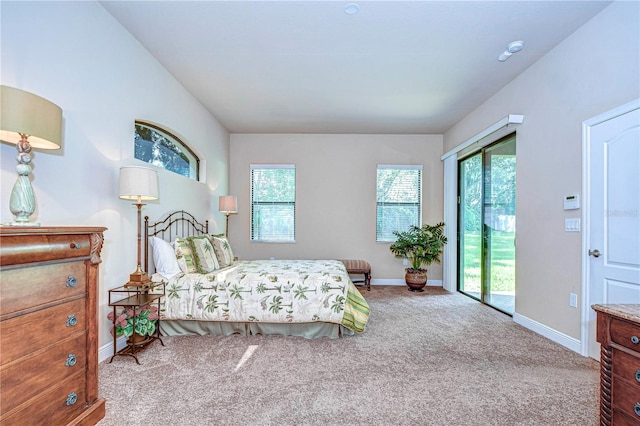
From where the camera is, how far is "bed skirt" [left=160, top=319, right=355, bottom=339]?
2.97 metres

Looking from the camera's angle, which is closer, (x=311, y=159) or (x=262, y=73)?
(x=262, y=73)

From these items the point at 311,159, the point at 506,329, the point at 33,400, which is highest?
the point at 311,159

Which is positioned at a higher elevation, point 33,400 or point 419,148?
point 419,148

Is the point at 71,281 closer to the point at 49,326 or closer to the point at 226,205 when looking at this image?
the point at 49,326

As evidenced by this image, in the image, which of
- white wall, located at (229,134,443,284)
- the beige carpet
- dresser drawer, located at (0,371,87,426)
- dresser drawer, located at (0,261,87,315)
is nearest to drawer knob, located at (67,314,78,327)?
dresser drawer, located at (0,261,87,315)

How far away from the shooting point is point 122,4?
2328mm

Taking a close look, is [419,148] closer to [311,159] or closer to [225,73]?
[311,159]

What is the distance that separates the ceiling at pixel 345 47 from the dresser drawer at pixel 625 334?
2.30 metres

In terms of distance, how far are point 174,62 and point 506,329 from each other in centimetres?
453

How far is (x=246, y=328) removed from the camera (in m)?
3.00

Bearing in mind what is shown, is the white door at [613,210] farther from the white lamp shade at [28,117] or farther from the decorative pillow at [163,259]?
the decorative pillow at [163,259]

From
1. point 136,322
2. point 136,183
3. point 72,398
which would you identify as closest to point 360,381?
point 72,398

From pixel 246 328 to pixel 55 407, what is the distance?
168cm

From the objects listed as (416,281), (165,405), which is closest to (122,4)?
(165,405)
